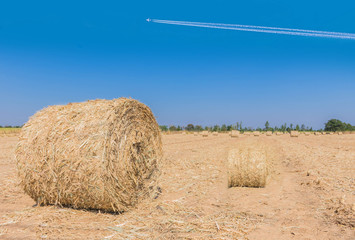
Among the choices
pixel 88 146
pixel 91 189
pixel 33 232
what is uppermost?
pixel 88 146

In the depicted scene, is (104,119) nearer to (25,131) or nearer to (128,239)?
(25,131)

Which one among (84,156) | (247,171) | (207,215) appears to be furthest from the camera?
(247,171)

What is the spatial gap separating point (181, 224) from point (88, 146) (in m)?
2.55

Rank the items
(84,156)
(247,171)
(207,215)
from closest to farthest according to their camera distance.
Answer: (207,215), (84,156), (247,171)

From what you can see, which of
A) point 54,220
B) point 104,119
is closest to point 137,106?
point 104,119

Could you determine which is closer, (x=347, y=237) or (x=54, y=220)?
(x=347, y=237)

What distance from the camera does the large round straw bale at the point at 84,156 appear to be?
5918mm

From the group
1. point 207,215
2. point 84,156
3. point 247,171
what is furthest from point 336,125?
point 84,156

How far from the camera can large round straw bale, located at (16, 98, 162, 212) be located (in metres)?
5.92

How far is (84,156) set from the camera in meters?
5.95

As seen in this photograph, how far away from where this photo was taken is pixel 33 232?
16.6 ft

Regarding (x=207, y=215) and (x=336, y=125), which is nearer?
(x=207, y=215)

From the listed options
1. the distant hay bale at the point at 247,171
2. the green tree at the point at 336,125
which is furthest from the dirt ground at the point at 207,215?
the green tree at the point at 336,125

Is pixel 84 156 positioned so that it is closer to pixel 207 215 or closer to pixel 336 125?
pixel 207 215
